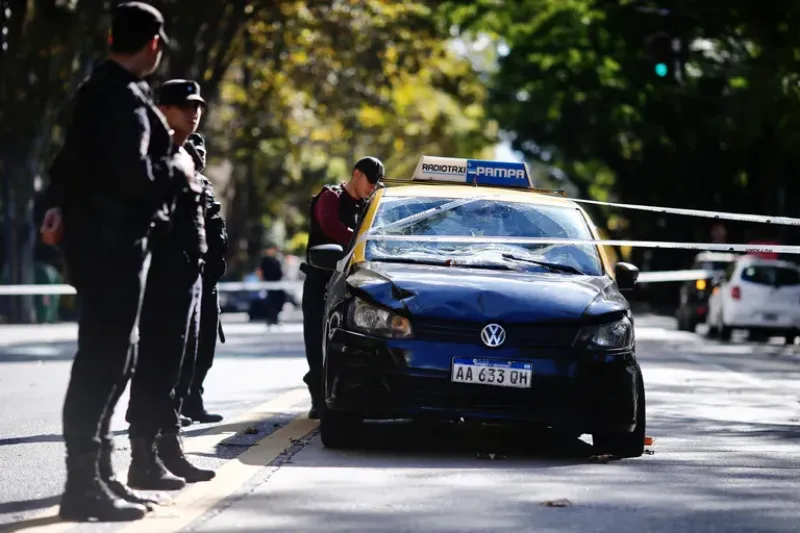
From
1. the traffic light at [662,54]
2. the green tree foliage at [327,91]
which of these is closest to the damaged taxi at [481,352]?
the traffic light at [662,54]

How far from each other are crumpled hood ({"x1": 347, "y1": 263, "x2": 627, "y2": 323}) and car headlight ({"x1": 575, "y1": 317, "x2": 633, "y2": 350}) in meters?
0.08

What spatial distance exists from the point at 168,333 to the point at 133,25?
1.64 m

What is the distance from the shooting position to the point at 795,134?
28.2 m

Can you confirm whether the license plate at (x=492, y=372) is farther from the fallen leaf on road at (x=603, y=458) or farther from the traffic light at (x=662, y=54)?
the traffic light at (x=662, y=54)

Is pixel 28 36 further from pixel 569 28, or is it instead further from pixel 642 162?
pixel 642 162

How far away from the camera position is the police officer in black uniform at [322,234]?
12038 mm

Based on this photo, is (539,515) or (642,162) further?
(642,162)

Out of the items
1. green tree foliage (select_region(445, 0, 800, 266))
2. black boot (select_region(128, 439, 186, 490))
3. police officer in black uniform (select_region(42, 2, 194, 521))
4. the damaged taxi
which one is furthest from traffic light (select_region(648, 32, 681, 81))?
police officer in black uniform (select_region(42, 2, 194, 521))

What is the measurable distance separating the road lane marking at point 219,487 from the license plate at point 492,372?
1105 millimetres

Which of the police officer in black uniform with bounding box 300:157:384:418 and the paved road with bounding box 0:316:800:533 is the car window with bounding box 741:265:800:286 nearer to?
the paved road with bounding box 0:316:800:533

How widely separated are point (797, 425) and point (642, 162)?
1452 inches

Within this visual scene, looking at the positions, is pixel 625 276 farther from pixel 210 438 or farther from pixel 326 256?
pixel 210 438

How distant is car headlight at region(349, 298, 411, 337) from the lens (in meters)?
9.74

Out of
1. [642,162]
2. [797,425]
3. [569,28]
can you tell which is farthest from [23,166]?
[797,425]
